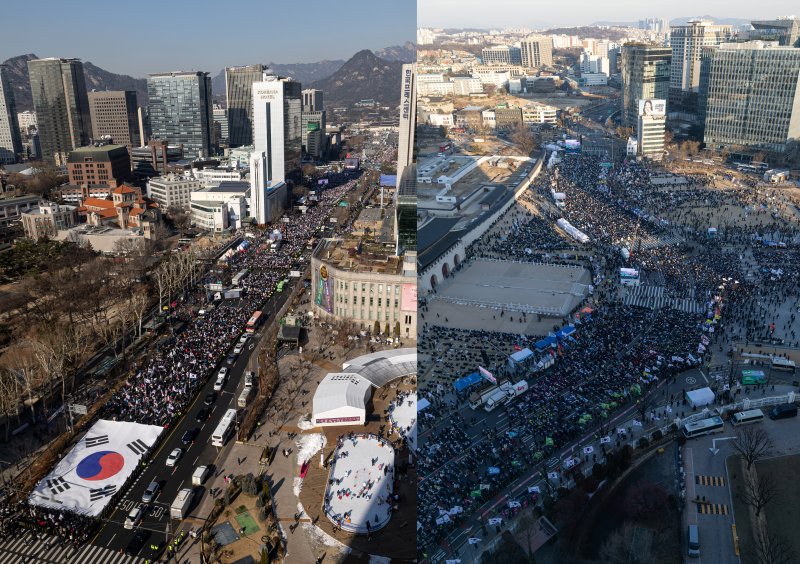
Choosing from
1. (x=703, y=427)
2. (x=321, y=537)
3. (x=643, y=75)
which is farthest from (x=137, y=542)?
(x=643, y=75)

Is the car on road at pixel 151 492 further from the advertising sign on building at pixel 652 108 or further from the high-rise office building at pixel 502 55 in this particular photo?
the high-rise office building at pixel 502 55

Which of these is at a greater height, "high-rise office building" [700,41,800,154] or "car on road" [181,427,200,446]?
"high-rise office building" [700,41,800,154]

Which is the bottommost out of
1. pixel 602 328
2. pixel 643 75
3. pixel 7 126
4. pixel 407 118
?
pixel 602 328

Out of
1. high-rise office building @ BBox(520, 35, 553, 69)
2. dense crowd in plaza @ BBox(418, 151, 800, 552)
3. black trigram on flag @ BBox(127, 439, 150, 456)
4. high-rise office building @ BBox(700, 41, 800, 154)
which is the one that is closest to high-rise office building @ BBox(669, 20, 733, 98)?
high-rise office building @ BBox(700, 41, 800, 154)

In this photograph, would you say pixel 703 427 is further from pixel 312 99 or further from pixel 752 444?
pixel 312 99

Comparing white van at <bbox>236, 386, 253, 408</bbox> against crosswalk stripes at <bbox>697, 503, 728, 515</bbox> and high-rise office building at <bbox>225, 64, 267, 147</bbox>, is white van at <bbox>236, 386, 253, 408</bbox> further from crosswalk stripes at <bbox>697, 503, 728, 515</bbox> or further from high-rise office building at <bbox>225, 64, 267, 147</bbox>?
high-rise office building at <bbox>225, 64, 267, 147</bbox>

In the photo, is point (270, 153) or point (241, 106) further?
point (241, 106)

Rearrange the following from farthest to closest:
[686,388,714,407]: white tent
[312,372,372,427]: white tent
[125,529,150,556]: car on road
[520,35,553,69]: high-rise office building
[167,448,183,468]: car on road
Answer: [520,35,553,69]: high-rise office building, [686,388,714,407]: white tent, [312,372,372,427]: white tent, [167,448,183,468]: car on road, [125,529,150,556]: car on road

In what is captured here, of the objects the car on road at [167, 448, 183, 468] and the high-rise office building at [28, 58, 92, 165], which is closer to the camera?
the car on road at [167, 448, 183, 468]
